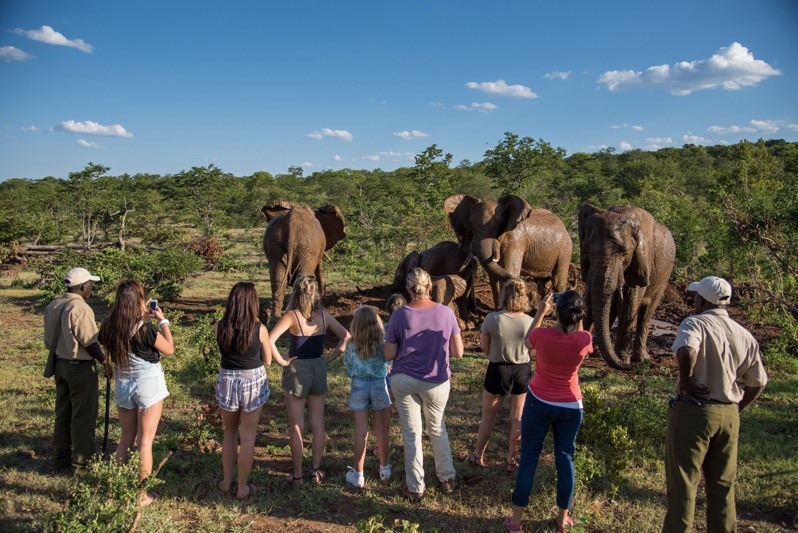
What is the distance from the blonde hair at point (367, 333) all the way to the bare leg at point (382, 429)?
569 millimetres

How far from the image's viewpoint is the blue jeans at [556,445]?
4.00 m

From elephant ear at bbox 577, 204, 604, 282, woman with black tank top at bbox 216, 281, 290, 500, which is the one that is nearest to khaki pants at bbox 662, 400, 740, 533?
woman with black tank top at bbox 216, 281, 290, 500

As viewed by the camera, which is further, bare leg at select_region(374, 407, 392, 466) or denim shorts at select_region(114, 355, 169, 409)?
bare leg at select_region(374, 407, 392, 466)

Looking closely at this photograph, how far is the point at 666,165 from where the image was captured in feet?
128

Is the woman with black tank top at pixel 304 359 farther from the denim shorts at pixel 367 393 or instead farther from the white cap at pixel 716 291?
the white cap at pixel 716 291

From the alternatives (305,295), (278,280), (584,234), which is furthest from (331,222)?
(305,295)

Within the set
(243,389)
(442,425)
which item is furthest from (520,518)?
(243,389)

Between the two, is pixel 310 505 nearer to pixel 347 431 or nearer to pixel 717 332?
pixel 347 431

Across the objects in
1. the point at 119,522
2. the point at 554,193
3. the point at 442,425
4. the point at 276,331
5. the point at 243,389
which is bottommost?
the point at 119,522

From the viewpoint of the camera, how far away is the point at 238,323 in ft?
14.2

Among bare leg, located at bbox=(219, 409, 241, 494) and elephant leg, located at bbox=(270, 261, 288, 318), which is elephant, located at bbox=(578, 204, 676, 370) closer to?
bare leg, located at bbox=(219, 409, 241, 494)

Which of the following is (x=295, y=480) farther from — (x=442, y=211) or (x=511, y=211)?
(x=442, y=211)

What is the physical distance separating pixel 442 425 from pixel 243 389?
5.43ft

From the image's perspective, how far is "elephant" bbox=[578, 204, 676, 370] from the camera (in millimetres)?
7297
